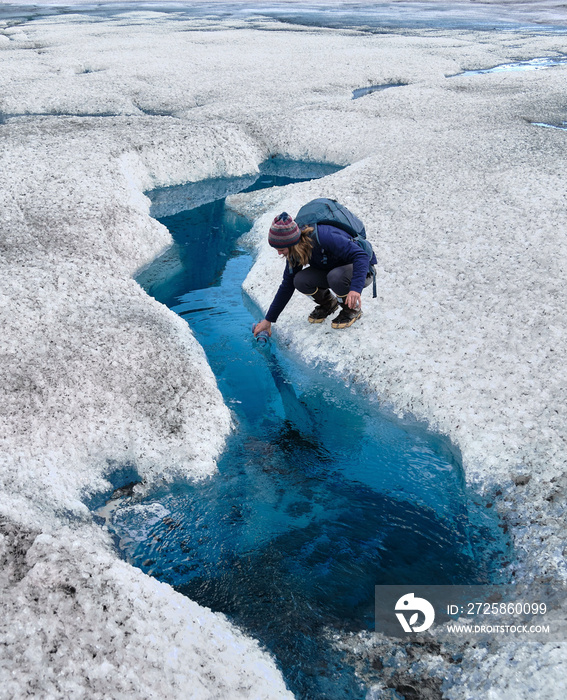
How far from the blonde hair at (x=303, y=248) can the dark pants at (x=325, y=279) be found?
606 millimetres

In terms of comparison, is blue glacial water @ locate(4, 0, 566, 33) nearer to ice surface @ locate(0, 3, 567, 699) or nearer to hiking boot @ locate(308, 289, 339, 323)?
ice surface @ locate(0, 3, 567, 699)

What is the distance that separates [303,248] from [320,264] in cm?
61

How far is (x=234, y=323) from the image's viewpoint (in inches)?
356

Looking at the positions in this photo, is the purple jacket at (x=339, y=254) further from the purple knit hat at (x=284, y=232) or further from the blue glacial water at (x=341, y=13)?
the blue glacial water at (x=341, y=13)

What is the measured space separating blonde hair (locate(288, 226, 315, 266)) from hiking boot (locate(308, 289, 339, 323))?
52.9 inches

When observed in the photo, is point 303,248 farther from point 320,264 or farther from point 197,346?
point 197,346

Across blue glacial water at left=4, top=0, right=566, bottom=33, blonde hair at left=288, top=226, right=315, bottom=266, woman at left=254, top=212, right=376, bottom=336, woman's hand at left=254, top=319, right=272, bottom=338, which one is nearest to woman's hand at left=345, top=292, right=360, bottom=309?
woman at left=254, top=212, right=376, bottom=336

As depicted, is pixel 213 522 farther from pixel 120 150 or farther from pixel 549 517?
pixel 120 150

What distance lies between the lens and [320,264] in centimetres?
740

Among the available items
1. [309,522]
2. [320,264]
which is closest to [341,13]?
[320,264]

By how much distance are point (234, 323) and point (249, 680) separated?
573 cm

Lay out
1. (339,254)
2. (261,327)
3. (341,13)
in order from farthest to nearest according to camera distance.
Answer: (341,13) < (261,327) < (339,254)

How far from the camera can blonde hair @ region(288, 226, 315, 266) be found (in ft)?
22.2

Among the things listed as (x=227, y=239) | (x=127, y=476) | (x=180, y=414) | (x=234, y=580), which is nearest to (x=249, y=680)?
(x=234, y=580)
